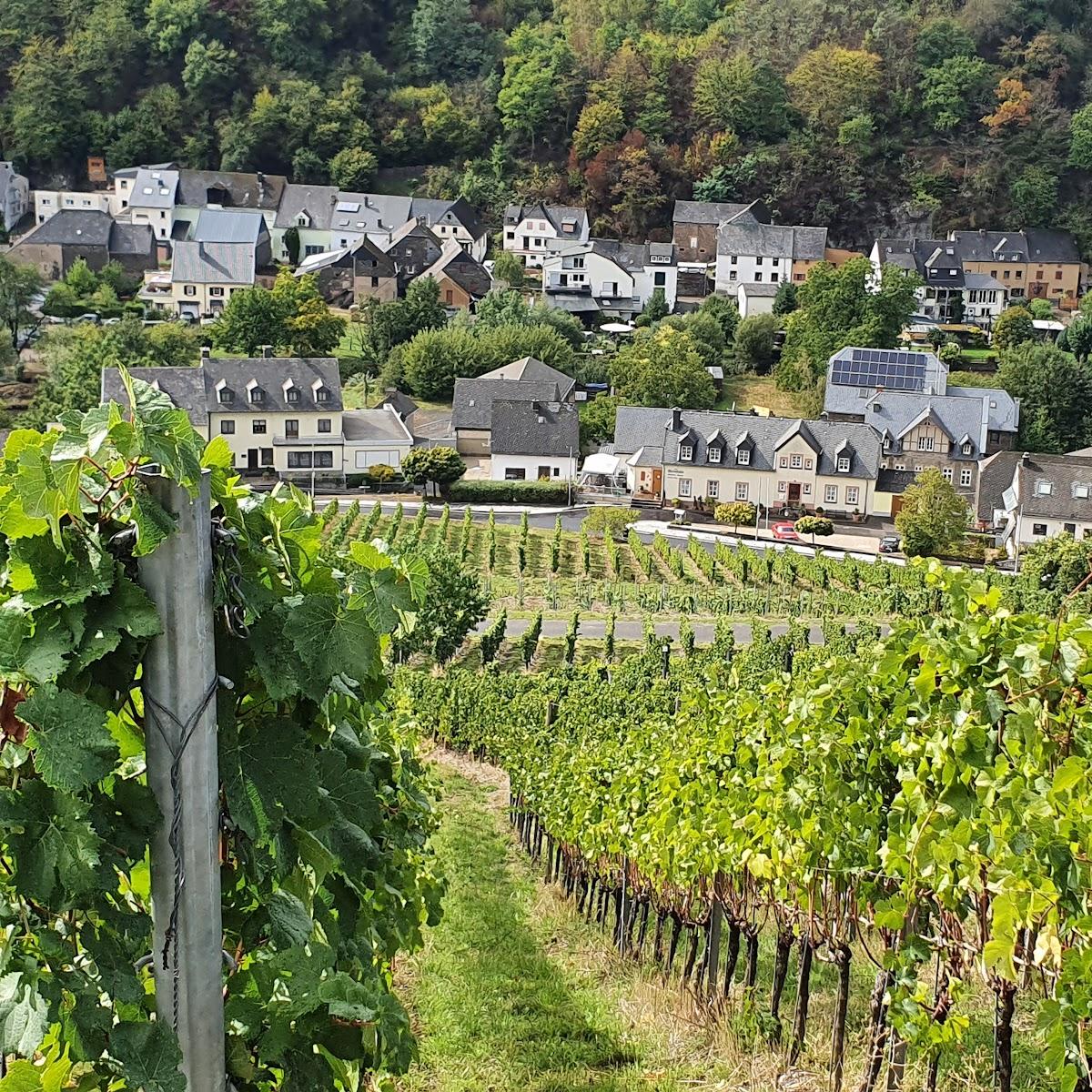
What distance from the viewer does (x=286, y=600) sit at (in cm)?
284

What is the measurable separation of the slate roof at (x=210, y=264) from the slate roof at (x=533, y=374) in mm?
18623

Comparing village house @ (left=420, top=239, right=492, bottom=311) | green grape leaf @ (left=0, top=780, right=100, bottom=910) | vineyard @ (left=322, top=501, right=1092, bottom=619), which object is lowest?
vineyard @ (left=322, top=501, right=1092, bottom=619)

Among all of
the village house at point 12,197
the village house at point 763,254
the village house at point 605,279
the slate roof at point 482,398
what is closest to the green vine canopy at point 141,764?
the slate roof at point 482,398

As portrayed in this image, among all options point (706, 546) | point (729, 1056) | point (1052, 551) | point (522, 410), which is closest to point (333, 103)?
point (522, 410)

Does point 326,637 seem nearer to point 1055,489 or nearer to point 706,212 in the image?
point 1055,489

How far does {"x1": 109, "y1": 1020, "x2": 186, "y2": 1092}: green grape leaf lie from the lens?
2541 millimetres

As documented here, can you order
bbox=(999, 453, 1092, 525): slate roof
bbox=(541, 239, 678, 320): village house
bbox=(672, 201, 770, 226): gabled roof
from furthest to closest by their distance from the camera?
bbox=(672, 201, 770, 226): gabled roof
bbox=(541, 239, 678, 320): village house
bbox=(999, 453, 1092, 525): slate roof

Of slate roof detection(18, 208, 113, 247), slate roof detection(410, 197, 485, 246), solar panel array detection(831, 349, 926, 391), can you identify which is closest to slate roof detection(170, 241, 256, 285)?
slate roof detection(18, 208, 113, 247)

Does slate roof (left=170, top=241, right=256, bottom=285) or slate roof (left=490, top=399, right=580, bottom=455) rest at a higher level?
slate roof (left=170, top=241, right=256, bottom=285)

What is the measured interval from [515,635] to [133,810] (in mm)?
29466

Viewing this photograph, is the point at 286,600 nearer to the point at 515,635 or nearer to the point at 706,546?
the point at 515,635

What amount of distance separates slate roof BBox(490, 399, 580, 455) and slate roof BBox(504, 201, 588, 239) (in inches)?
1155

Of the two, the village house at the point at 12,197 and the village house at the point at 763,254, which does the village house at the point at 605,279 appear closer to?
the village house at the point at 763,254

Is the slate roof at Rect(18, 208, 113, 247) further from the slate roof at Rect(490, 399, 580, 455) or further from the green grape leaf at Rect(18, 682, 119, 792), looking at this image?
the green grape leaf at Rect(18, 682, 119, 792)
